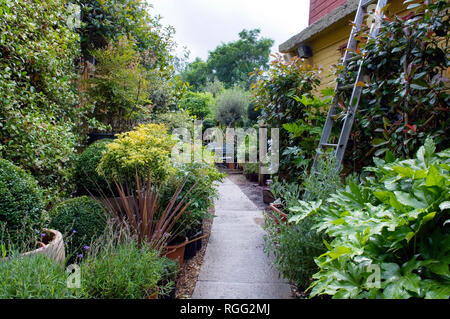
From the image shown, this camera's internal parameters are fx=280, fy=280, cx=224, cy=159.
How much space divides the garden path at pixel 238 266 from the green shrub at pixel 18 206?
3.95 ft

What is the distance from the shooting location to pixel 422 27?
6.40ft

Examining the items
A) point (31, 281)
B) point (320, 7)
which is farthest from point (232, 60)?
point (31, 281)

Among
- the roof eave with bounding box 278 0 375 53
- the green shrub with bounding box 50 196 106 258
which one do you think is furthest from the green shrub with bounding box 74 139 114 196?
the roof eave with bounding box 278 0 375 53

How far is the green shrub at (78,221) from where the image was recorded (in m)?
2.03

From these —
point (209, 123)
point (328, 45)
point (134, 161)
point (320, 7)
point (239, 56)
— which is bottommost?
point (134, 161)

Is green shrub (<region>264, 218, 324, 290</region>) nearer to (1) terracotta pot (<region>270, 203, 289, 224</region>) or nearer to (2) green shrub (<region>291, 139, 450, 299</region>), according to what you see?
(1) terracotta pot (<region>270, 203, 289, 224</region>)

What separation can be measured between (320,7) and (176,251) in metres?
4.83

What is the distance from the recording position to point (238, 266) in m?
2.59

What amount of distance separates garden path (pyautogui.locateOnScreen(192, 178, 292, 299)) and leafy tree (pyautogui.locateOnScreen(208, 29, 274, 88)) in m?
20.1

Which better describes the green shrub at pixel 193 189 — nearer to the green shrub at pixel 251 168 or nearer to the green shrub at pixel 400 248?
the green shrub at pixel 400 248

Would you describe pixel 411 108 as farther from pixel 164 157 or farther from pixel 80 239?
pixel 80 239

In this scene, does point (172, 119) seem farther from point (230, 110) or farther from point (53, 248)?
point (230, 110)

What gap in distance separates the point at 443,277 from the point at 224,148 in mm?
8853

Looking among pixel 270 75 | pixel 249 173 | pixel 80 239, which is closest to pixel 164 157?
pixel 80 239
